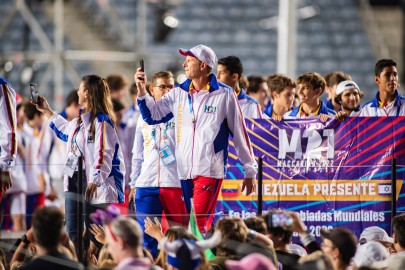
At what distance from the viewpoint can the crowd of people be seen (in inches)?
253

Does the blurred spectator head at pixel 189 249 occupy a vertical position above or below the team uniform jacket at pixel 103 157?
below

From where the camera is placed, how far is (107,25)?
2520 centimetres

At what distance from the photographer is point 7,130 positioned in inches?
328

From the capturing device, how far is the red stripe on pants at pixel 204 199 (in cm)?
800

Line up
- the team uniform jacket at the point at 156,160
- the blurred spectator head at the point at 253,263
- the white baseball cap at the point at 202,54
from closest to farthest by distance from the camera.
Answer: the blurred spectator head at the point at 253,263, the white baseball cap at the point at 202,54, the team uniform jacket at the point at 156,160

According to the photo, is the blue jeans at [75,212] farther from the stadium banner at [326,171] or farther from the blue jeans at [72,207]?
the stadium banner at [326,171]

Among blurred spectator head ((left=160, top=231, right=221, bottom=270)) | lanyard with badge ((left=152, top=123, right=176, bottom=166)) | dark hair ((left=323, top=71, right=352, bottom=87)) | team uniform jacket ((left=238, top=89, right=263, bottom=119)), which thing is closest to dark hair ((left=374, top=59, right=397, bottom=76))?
dark hair ((left=323, top=71, right=352, bottom=87))

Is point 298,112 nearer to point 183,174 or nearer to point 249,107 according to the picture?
point 249,107

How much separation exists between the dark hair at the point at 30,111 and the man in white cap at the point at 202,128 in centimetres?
458

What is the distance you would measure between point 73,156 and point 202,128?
114 cm

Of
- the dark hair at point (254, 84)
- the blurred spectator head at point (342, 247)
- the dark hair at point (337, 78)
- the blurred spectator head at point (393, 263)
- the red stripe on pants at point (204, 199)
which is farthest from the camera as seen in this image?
the dark hair at point (254, 84)

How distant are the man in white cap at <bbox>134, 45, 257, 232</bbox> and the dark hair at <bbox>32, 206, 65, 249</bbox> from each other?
2.13 meters

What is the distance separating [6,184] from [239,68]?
2592mm

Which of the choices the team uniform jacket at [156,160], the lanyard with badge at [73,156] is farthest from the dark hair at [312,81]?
the lanyard with badge at [73,156]
